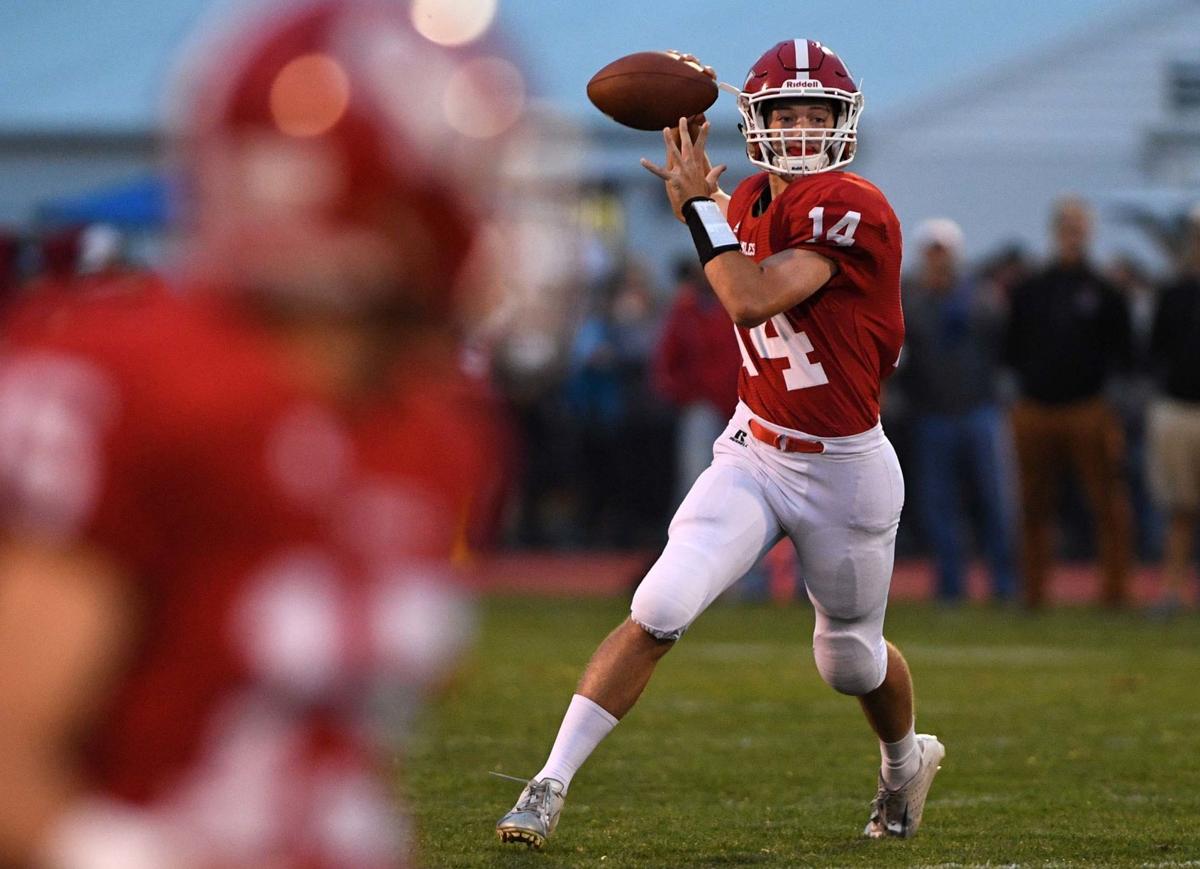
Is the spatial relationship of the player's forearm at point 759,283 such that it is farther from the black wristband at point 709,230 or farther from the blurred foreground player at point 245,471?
the blurred foreground player at point 245,471

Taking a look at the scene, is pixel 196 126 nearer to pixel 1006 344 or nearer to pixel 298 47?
pixel 298 47

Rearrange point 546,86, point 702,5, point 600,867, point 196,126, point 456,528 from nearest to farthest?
1. point 196,126
2. point 546,86
3. point 456,528
4. point 600,867
5. point 702,5

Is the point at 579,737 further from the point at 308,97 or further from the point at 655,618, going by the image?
the point at 308,97

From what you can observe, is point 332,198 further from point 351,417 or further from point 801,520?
point 801,520

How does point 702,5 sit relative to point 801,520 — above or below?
above

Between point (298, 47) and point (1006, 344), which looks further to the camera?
point (1006, 344)

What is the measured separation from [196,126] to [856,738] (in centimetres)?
480

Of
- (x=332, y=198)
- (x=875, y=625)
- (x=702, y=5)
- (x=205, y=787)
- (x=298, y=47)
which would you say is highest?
(x=702, y=5)

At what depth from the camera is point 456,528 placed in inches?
78.6

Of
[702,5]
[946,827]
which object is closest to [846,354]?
[946,827]

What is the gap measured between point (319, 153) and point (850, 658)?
2959 millimetres

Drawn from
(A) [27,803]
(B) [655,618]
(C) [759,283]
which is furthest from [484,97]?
(B) [655,618]

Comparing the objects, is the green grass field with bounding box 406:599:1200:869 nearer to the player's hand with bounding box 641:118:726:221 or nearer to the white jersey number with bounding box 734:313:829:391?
the white jersey number with bounding box 734:313:829:391

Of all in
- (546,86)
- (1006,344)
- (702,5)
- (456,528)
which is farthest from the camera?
(702,5)
